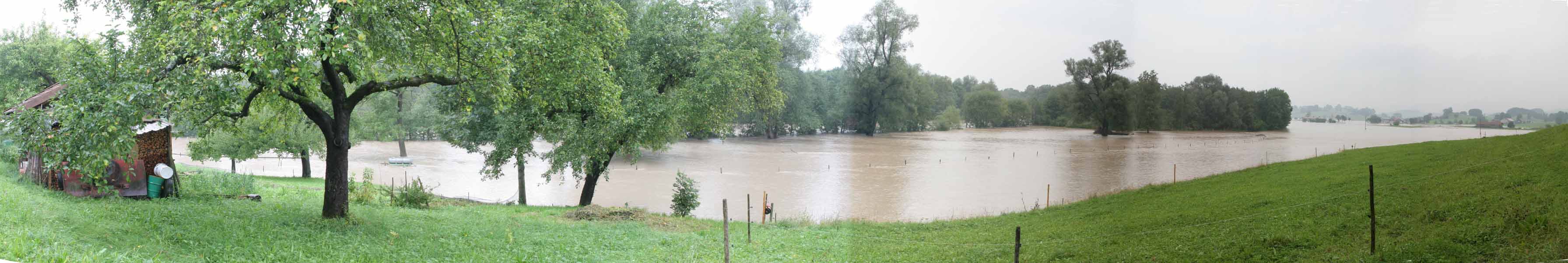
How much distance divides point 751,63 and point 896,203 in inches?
127

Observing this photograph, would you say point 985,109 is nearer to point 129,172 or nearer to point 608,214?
point 608,214

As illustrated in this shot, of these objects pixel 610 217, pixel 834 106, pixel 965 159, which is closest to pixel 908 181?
pixel 965 159

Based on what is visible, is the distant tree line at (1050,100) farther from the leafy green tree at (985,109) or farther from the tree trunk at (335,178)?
the tree trunk at (335,178)

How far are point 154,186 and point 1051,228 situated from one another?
8.58 metres

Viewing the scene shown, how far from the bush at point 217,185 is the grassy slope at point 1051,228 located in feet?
1.85

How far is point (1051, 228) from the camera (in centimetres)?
580

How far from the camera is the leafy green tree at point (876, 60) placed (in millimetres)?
11188

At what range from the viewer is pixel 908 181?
43.6ft

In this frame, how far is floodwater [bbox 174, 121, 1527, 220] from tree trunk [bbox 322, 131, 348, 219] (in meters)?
4.26

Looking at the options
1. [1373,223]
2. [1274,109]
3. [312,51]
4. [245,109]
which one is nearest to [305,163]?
[245,109]

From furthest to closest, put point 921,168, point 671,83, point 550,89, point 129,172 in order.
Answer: point 921,168 < point 671,83 < point 550,89 < point 129,172

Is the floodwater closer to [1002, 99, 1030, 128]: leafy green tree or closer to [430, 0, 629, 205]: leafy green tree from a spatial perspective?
[1002, 99, 1030, 128]: leafy green tree

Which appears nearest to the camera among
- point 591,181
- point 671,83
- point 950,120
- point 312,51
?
point 312,51

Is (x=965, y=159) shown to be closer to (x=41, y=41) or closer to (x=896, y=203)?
(x=896, y=203)
